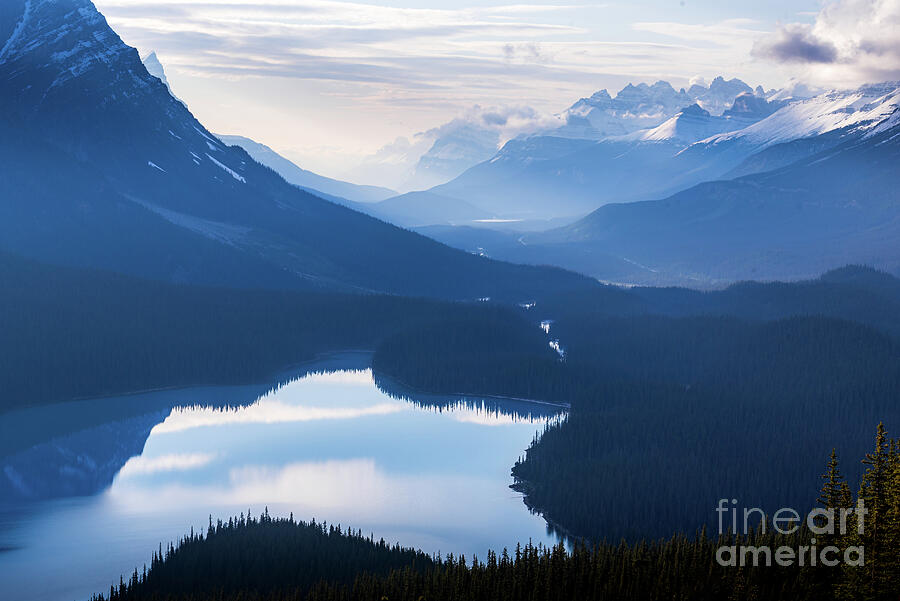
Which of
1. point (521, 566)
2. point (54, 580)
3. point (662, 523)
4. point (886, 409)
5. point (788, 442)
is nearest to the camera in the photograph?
point (521, 566)

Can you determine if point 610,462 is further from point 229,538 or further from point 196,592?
point 196,592

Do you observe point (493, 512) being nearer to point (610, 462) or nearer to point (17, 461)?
point (610, 462)

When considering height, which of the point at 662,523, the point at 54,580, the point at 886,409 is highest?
the point at 886,409

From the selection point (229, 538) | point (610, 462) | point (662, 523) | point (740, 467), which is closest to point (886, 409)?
point (740, 467)

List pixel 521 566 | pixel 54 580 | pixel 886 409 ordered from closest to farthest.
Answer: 1. pixel 521 566
2. pixel 54 580
3. pixel 886 409

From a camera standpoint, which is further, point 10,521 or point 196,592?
point 10,521

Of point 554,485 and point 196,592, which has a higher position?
point 554,485
